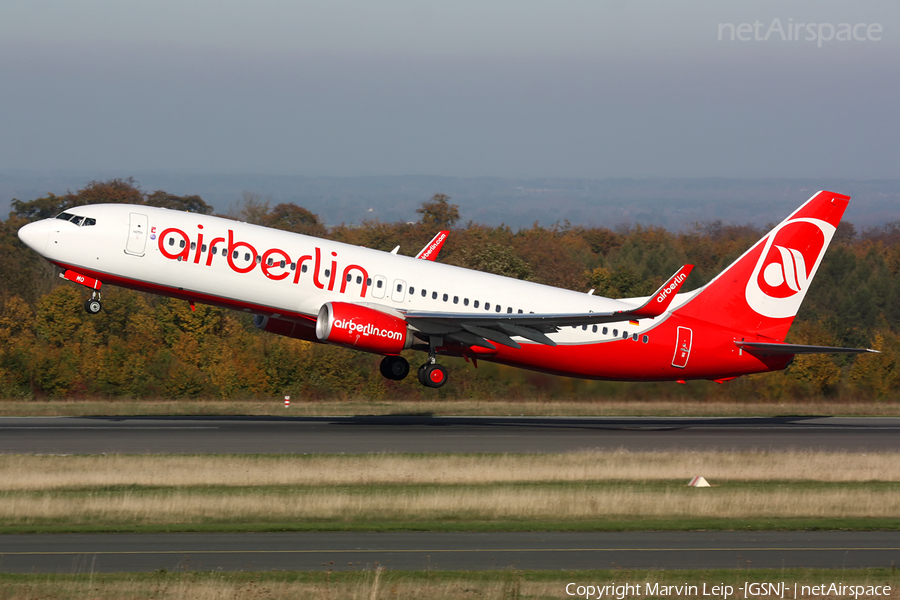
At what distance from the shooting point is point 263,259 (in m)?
33.2

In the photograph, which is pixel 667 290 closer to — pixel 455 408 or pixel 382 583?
pixel 455 408

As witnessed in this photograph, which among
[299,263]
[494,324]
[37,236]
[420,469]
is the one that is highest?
[37,236]

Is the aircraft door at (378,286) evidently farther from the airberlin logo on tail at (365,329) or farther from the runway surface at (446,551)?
the runway surface at (446,551)

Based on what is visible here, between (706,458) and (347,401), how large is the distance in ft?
82.7

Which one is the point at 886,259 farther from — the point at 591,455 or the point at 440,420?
the point at 591,455

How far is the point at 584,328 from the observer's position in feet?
123

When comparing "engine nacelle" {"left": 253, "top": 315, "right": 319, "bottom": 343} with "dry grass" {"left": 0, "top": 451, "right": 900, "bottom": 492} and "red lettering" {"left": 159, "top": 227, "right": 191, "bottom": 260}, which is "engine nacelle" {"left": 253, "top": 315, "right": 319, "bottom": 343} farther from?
"dry grass" {"left": 0, "top": 451, "right": 900, "bottom": 492}

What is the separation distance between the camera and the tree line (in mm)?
49625

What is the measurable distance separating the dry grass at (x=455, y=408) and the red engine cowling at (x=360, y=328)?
9.20m

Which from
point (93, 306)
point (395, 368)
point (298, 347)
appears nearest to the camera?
point (93, 306)

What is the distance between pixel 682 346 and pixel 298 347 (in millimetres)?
26676

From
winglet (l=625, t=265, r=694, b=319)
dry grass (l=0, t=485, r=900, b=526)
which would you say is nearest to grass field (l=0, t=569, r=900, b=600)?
dry grass (l=0, t=485, r=900, b=526)

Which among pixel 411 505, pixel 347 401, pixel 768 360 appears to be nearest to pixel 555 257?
pixel 347 401

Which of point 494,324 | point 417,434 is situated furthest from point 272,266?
point 494,324
